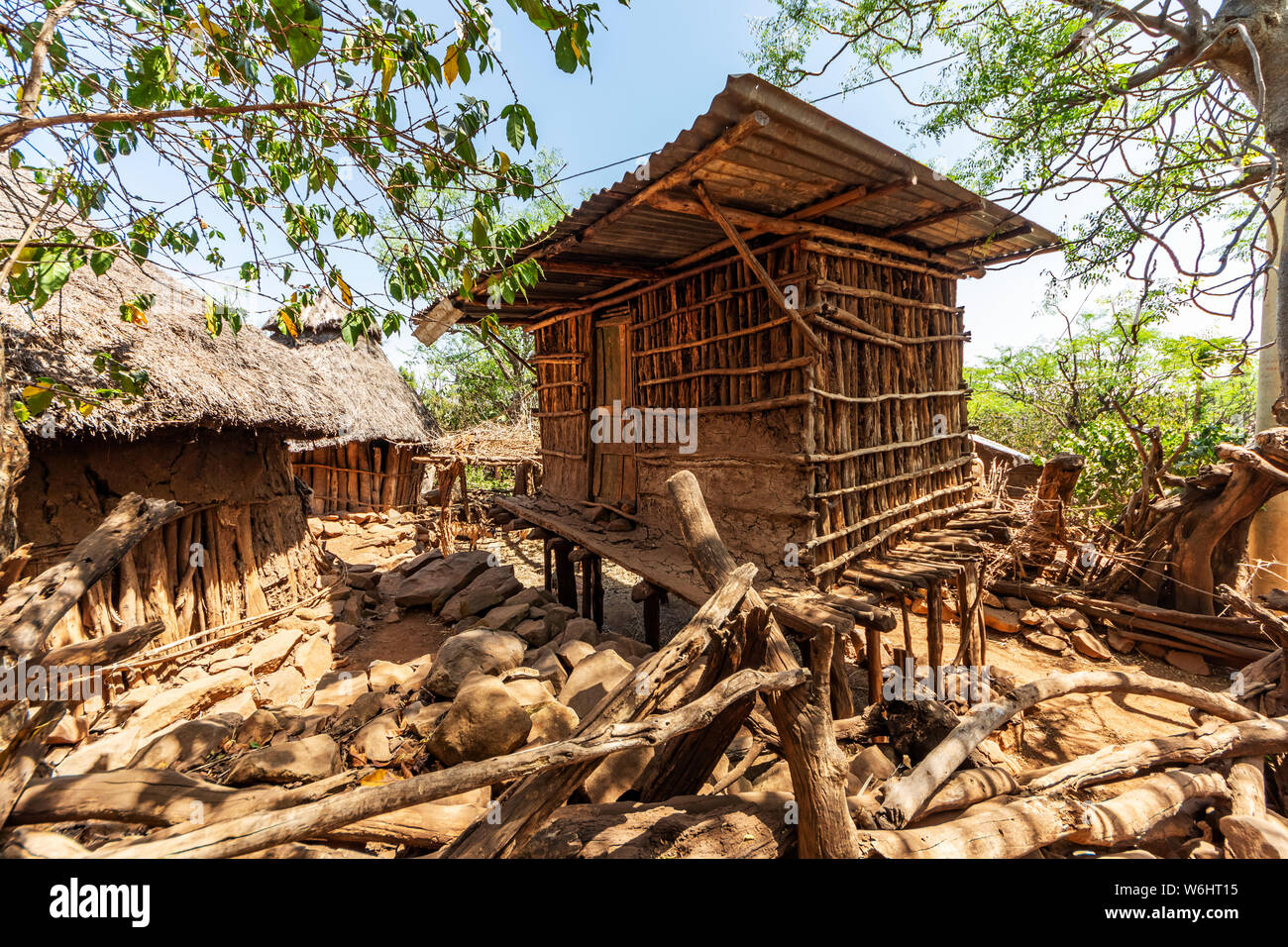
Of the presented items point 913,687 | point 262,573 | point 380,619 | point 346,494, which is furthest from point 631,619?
point 346,494

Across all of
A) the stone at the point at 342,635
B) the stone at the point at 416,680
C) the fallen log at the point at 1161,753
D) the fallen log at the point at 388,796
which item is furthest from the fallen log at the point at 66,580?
the stone at the point at 342,635

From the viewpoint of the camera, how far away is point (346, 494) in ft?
43.8

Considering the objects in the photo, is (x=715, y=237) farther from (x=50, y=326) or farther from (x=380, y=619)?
(x=380, y=619)

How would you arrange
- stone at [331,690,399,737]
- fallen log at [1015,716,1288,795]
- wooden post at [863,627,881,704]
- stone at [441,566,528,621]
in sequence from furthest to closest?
1. stone at [441,566,528,621]
2. wooden post at [863,627,881,704]
3. stone at [331,690,399,737]
4. fallen log at [1015,716,1288,795]

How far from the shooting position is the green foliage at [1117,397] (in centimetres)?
738

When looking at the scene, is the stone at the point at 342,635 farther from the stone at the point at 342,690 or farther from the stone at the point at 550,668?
the stone at the point at 550,668

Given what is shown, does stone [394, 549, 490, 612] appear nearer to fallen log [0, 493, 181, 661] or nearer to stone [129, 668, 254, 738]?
stone [129, 668, 254, 738]

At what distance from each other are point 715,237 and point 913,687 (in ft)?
17.3

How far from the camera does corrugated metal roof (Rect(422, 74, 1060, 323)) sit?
3416mm

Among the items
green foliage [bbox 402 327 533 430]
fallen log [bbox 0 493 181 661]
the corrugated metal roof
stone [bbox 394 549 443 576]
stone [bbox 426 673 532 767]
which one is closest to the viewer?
fallen log [bbox 0 493 181 661]

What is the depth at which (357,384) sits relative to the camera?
468 inches

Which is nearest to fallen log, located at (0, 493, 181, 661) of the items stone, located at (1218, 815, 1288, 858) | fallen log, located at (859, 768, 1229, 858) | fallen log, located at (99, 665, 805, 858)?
fallen log, located at (99, 665, 805, 858)

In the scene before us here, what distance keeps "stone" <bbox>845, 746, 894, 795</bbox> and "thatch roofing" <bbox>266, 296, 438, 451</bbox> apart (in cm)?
1032

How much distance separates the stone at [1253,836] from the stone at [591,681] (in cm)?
308
